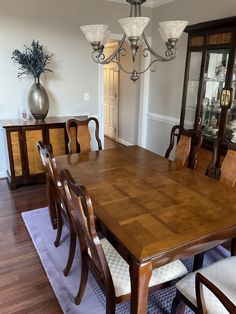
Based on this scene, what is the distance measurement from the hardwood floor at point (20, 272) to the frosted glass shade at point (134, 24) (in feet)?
6.61

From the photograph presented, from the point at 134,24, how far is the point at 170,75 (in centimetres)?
261

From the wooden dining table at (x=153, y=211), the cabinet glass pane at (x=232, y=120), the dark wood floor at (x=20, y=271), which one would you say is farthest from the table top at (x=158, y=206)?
the cabinet glass pane at (x=232, y=120)

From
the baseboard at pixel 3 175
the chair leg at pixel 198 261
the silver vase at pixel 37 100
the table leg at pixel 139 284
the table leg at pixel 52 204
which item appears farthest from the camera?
the baseboard at pixel 3 175

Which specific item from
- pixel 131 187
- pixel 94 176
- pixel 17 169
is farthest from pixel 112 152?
pixel 17 169

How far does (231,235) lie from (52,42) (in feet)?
12.0

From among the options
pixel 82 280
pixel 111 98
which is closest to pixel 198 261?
pixel 82 280

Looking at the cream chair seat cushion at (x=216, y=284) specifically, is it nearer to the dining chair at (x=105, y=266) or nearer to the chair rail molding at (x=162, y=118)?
the dining chair at (x=105, y=266)

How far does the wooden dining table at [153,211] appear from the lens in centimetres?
133

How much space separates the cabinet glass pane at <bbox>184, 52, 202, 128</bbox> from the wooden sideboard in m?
1.76

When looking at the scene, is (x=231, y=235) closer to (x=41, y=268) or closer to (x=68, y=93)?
(x=41, y=268)

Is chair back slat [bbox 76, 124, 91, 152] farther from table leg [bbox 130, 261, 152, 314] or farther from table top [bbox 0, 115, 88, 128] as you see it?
table leg [bbox 130, 261, 152, 314]

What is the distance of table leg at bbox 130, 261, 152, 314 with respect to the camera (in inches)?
49.7

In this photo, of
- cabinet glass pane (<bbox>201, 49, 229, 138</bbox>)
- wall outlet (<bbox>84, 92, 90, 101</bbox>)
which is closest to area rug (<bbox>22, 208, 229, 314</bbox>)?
cabinet glass pane (<bbox>201, 49, 229, 138</bbox>)

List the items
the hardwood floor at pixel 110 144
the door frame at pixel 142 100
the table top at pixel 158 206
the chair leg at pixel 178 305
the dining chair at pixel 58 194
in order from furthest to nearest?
the hardwood floor at pixel 110 144 → the door frame at pixel 142 100 → the dining chair at pixel 58 194 → the chair leg at pixel 178 305 → the table top at pixel 158 206
